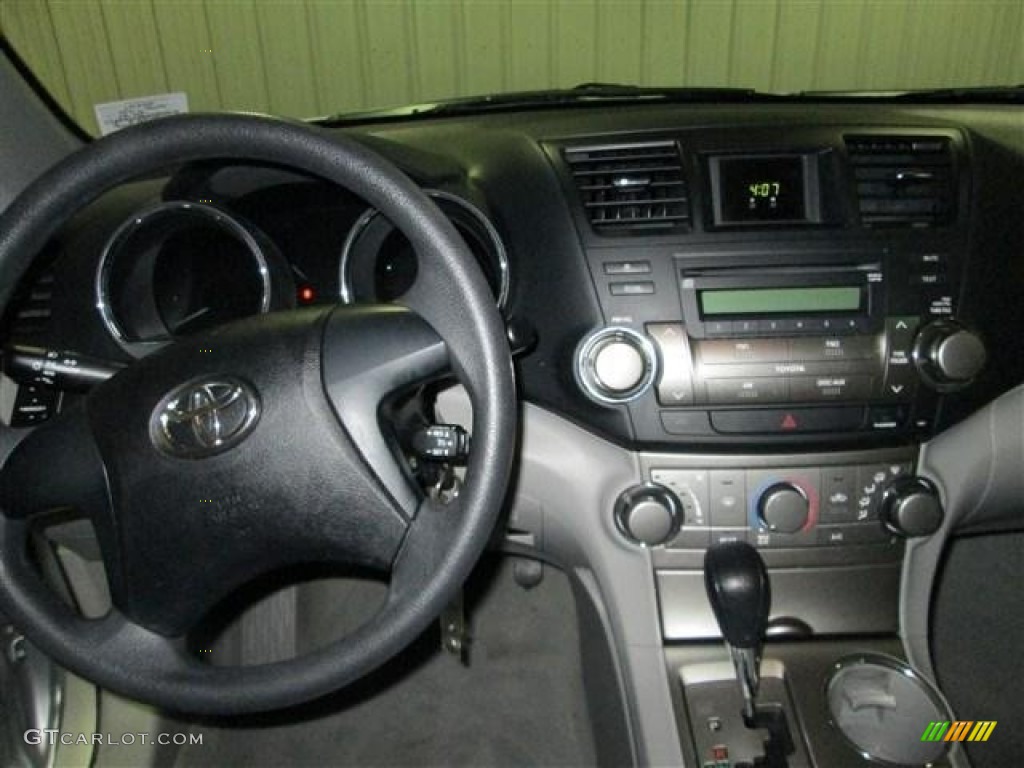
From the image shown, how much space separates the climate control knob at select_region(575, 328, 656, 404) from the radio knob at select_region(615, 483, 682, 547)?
133 mm

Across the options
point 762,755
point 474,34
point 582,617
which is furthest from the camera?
point 474,34

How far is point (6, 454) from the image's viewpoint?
34.5 inches

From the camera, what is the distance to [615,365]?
41.8 inches

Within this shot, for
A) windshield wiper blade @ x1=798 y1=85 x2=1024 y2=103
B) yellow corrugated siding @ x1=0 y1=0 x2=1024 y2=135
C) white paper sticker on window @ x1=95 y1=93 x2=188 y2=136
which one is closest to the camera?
windshield wiper blade @ x1=798 y1=85 x2=1024 y2=103

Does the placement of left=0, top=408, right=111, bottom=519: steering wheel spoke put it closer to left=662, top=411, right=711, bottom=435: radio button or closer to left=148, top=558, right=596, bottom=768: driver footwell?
left=662, top=411, right=711, bottom=435: radio button

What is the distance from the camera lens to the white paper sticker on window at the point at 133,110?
159cm

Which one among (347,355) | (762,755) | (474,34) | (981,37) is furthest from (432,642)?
(981,37)

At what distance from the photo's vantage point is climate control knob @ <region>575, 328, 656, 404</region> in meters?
1.06

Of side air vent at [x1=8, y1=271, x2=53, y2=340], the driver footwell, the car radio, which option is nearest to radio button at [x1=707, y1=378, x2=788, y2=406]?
the car radio

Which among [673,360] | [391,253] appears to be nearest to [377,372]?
[391,253]

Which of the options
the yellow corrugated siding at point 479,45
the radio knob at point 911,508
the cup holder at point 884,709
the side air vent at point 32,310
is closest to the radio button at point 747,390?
the radio knob at point 911,508

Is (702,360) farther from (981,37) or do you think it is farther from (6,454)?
(981,37)

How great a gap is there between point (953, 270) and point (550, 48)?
1.27 m

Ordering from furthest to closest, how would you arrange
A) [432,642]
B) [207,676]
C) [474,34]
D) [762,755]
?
[474,34] → [432,642] → [762,755] → [207,676]
